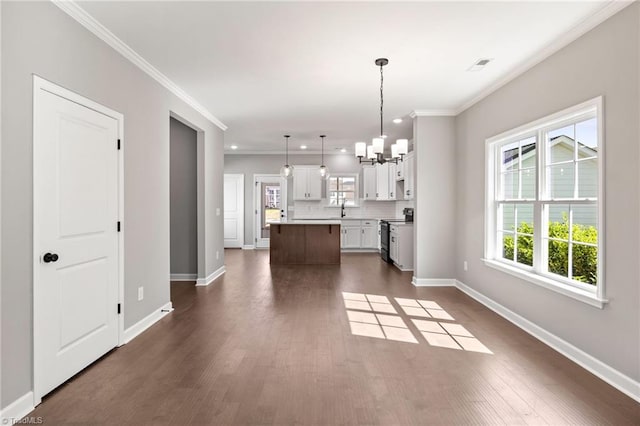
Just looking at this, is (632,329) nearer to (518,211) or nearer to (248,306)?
(518,211)

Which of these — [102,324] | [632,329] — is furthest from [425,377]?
[102,324]

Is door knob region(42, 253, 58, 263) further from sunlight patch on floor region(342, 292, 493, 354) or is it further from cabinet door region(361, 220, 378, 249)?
cabinet door region(361, 220, 378, 249)

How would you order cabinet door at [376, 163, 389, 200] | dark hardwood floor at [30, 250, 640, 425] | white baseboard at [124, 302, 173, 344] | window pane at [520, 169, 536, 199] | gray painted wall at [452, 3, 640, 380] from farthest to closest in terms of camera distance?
1. cabinet door at [376, 163, 389, 200]
2. window pane at [520, 169, 536, 199]
3. white baseboard at [124, 302, 173, 344]
4. gray painted wall at [452, 3, 640, 380]
5. dark hardwood floor at [30, 250, 640, 425]

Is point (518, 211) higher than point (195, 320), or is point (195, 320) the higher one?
point (518, 211)

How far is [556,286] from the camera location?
312cm

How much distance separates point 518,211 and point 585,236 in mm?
1049

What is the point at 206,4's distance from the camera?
257cm

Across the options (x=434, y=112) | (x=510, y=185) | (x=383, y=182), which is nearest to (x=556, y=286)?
(x=510, y=185)

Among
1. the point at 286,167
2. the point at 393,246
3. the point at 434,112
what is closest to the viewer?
the point at 434,112

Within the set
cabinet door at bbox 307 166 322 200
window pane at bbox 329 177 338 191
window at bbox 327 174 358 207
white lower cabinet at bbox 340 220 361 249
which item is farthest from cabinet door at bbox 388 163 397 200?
cabinet door at bbox 307 166 322 200

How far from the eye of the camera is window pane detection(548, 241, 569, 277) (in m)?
3.24

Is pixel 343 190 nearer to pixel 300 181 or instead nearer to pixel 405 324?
pixel 300 181

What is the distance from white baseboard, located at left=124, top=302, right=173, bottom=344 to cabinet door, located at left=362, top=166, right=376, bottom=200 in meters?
6.25

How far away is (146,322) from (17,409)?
62.4 inches
